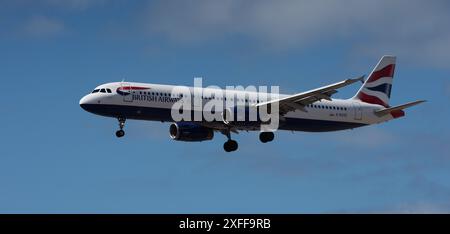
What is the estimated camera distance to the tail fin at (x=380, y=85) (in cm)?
8606

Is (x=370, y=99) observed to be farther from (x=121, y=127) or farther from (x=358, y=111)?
(x=121, y=127)

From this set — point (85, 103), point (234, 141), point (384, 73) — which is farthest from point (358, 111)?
point (85, 103)

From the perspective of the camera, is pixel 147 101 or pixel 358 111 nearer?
pixel 147 101

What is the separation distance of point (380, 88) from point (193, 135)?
758 inches

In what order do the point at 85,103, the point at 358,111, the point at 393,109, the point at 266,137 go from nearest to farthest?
the point at 85,103, the point at 266,137, the point at 393,109, the point at 358,111

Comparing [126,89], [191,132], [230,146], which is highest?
[126,89]

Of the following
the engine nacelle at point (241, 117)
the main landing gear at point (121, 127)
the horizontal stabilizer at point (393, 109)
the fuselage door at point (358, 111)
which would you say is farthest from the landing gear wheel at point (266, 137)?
the main landing gear at point (121, 127)

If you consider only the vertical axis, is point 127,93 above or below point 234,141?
above

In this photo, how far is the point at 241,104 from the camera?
76.9 metres

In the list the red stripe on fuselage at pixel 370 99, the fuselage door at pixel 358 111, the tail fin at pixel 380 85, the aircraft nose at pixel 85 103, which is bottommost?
the aircraft nose at pixel 85 103

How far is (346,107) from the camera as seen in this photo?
82.9m

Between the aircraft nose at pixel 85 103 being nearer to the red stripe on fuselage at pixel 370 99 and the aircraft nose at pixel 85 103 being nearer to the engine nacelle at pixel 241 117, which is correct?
the engine nacelle at pixel 241 117

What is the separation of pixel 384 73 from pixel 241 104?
59.7ft

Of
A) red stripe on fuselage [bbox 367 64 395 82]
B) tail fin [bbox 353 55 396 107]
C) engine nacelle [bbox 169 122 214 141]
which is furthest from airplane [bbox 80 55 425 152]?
red stripe on fuselage [bbox 367 64 395 82]
